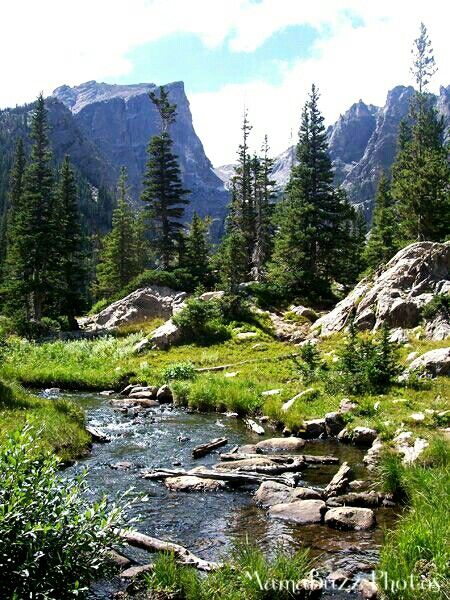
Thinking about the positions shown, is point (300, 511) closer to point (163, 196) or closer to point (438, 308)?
point (438, 308)

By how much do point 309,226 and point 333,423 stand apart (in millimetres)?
31602

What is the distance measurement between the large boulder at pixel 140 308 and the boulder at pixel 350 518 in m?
35.0

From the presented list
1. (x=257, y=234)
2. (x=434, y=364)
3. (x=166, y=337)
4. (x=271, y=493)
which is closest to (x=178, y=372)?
(x=166, y=337)

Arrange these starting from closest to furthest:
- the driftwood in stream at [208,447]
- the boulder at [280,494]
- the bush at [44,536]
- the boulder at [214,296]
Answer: the bush at [44,536] → the boulder at [280,494] → the driftwood in stream at [208,447] → the boulder at [214,296]

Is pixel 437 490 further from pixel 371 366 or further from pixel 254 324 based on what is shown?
pixel 254 324

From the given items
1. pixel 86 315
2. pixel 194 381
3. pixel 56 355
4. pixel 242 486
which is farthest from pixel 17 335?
pixel 242 486

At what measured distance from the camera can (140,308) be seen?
46.0m

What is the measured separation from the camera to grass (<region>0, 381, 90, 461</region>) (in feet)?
52.2

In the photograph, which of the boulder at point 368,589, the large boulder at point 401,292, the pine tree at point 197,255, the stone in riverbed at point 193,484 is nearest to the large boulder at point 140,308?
the pine tree at point 197,255

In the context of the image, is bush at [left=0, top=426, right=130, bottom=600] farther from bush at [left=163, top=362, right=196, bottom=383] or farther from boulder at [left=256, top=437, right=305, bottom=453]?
bush at [left=163, top=362, right=196, bottom=383]

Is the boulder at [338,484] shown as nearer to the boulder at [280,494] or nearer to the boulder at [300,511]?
the boulder at [280,494]

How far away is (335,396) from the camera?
70.4ft

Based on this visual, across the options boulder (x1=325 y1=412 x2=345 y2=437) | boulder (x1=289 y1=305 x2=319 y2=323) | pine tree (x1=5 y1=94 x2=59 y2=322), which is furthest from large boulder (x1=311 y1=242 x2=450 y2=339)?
pine tree (x1=5 y1=94 x2=59 y2=322)

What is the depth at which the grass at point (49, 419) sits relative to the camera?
15906mm
